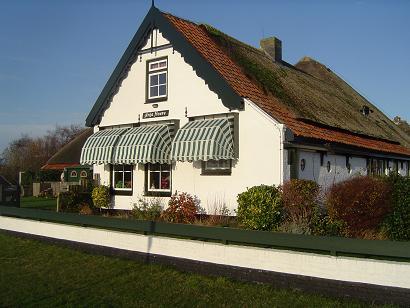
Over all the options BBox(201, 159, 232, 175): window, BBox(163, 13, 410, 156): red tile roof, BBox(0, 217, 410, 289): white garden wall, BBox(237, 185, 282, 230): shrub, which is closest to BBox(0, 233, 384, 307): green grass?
BBox(0, 217, 410, 289): white garden wall

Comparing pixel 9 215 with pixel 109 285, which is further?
pixel 9 215

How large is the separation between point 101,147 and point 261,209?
8909 mm

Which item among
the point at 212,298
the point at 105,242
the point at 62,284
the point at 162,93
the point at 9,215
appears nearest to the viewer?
the point at 212,298

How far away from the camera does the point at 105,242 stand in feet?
41.5

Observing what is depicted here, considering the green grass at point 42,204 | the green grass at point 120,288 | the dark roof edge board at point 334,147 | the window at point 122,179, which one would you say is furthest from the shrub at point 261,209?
the green grass at point 42,204

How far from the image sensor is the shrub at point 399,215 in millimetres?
11078

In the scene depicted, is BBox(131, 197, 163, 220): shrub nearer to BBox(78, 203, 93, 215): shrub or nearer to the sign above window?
BBox(78, 203, 93, 215): shrub

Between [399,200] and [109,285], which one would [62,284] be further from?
[399,200]

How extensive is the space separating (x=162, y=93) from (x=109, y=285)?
10.4 metres

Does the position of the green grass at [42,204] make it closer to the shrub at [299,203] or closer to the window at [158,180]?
the window at [158,180]

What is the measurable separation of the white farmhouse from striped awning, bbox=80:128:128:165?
0.15 feet

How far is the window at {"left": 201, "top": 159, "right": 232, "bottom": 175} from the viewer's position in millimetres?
16250

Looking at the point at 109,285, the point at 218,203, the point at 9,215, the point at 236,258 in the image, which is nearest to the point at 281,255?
the point at 236,258

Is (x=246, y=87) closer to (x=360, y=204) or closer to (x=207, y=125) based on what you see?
(x=207, y=125)
